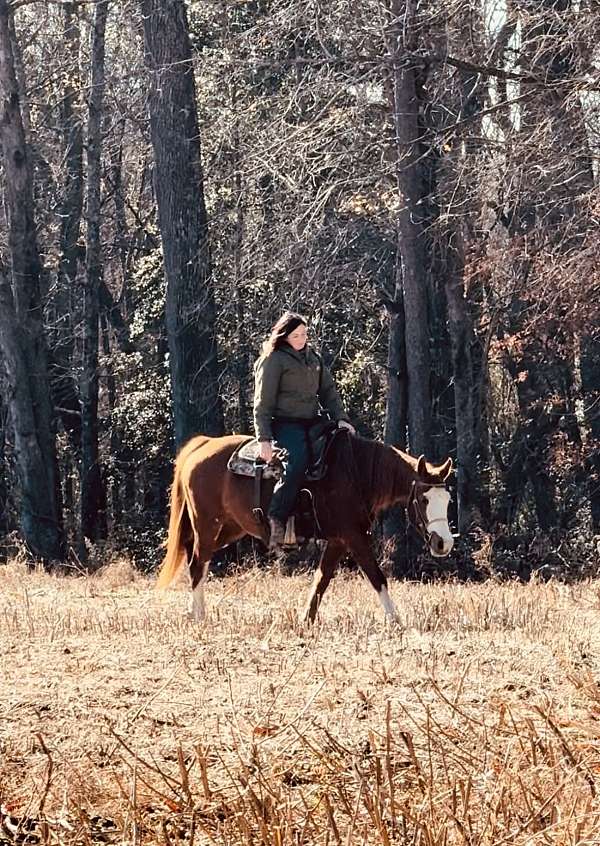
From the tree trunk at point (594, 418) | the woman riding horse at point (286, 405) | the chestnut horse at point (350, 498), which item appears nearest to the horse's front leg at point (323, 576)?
the chestnut horse at point (350, 498)

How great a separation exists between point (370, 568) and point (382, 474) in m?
0.75

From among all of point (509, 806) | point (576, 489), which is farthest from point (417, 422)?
point (509, 806)

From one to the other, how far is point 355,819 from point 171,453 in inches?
980

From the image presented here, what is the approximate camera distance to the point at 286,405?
Answer: 11477mm

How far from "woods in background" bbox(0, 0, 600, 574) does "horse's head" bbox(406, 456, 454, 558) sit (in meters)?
4.94

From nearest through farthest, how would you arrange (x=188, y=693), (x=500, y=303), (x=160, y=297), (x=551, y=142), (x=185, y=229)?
(x=188, y=693)
(x=551, y=142)
(x=185, y=229)
(x=500, y=303)
(x=160, y=297)

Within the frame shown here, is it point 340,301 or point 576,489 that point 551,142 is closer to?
point 340,301

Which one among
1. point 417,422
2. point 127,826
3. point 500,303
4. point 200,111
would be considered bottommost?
point 127,826

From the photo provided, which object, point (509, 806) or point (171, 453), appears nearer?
point (509, 806)

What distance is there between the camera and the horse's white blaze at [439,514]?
1146 centimetres

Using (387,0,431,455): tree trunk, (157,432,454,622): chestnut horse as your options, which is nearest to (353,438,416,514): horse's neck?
(157,432,454,622): chestnut horse

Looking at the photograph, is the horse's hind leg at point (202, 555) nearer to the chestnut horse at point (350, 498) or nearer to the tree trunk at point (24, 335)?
the chestnut horse at point (350, 498)

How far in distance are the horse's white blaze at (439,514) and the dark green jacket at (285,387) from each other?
114 cm

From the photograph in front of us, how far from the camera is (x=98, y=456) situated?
29922mm
